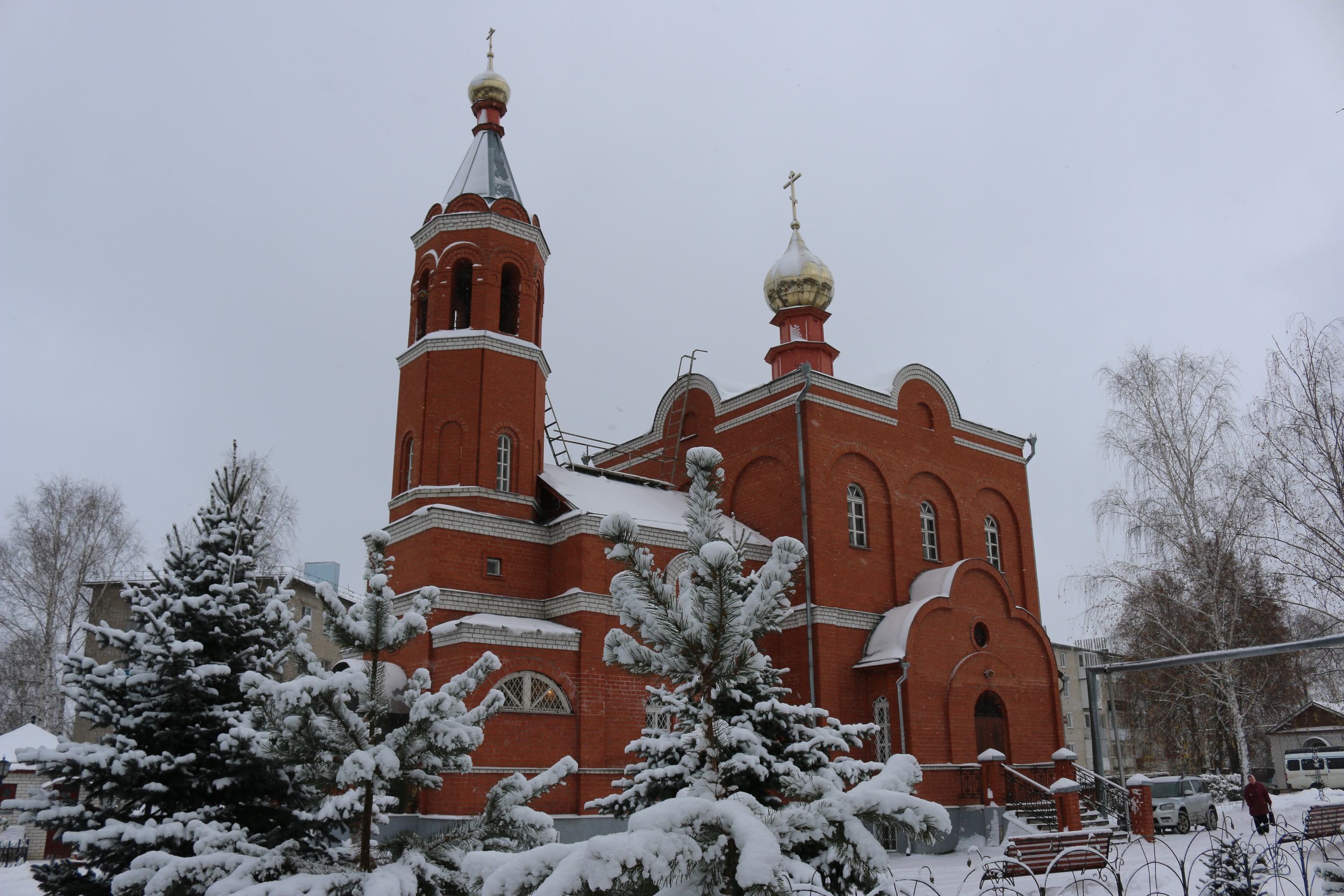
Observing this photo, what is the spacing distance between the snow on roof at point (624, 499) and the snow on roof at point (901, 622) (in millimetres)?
2589

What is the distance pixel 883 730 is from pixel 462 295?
35.1 ft

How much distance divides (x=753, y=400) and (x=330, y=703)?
616 inches

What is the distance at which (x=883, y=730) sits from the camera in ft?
58.0

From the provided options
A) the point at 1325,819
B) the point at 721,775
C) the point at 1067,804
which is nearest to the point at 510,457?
the point at 1067,804

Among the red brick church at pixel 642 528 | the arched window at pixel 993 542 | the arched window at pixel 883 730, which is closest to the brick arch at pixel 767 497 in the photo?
the red brick church at pixel 642 528

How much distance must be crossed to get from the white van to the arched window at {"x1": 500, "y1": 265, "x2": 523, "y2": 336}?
1082 inches

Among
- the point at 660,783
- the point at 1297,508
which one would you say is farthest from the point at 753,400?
the point at 660,783

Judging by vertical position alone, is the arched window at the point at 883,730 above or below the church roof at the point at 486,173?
below

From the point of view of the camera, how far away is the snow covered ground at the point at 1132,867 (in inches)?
431

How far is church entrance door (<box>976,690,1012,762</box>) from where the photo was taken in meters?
18.9

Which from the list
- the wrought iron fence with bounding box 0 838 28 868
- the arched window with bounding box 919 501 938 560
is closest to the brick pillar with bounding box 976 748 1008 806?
the arched window with bounding box 919 501 938 560

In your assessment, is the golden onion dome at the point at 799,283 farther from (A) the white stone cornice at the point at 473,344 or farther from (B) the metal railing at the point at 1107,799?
(B) the metal railing at the point at 1107,799

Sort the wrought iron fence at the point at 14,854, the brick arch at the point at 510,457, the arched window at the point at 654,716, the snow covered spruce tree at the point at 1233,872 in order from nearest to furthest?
the snow covered spruce tree at the point at 1233,872 → the arched window at the point at 654,716 → the brick arch at the point at 510,457 → the wrought iron fence at the point at 14,854

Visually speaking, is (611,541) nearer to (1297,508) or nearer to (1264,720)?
(1297,508)
